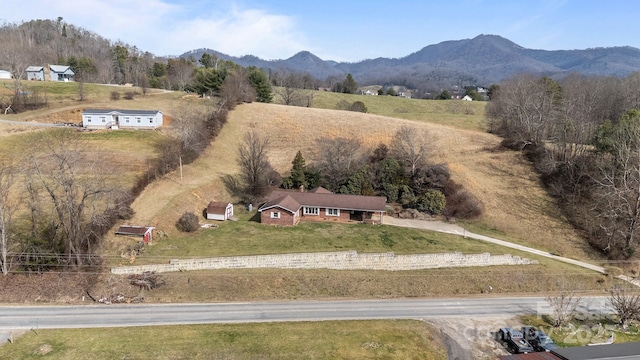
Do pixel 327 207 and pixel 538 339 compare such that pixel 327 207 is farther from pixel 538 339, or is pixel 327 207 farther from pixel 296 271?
pixel 538 339

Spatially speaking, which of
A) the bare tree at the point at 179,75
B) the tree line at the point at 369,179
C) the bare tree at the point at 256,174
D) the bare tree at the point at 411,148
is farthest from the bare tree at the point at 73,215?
the bare tree at the point at 179,75

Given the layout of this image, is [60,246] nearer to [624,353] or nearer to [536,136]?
[624,353]

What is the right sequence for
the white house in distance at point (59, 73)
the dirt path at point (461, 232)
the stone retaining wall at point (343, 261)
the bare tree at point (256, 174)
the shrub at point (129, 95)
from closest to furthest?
the stone retaining wall at point (343, 261) → the dirt path at point (461, 232) → the bare tree at point (256, 174) → the shrub at point (129, 95) → the white house in distance at point (59, 73)

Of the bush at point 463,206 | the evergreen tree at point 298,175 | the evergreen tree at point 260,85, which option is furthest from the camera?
the evergreen tree at point 260,85

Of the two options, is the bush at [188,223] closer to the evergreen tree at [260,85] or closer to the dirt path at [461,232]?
the dirt path at [461,232]

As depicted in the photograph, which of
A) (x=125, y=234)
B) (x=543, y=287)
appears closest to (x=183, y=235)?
(x=125, y=234)

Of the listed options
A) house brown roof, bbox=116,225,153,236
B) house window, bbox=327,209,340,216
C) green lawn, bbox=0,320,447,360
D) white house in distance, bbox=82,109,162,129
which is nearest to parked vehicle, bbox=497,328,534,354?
green lawn, bbox=0,320,447,360

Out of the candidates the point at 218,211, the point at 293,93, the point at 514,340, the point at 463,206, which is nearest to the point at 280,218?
the point at 218,211
